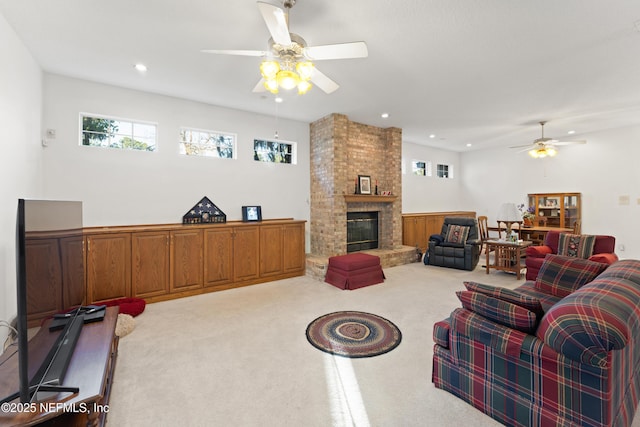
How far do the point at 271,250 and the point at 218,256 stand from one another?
89 cm

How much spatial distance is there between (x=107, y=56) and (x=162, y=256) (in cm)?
247

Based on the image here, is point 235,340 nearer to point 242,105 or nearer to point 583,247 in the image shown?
point 242,105

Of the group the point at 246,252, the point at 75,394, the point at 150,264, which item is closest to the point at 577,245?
the point at 246,252

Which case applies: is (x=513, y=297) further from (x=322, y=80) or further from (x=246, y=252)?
(x=246, y=252)

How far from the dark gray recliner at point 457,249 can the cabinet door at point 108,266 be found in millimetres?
5447

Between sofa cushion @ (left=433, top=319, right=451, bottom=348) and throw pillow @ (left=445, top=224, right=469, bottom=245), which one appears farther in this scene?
throw pillow @ (left=445, top=224, right=469, bottom=245)

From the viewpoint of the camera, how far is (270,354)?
7.86ft

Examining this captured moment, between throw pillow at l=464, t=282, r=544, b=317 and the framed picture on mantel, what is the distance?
4003 mm

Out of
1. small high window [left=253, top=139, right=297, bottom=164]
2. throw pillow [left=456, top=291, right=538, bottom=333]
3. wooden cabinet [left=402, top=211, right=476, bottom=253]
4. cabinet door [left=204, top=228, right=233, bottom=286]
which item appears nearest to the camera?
throw pillow [left=456, top=291, right=538, bottom=333]

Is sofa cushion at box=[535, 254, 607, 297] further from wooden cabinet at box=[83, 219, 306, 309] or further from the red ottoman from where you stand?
wooden cabinet at box=[83, 219, 306, 309]

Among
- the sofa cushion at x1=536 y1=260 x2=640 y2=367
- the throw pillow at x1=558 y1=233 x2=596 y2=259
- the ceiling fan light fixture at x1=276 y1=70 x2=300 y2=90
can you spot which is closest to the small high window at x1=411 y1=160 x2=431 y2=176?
the throw pillow at x1=558 y1=233 x2=596 y2=259

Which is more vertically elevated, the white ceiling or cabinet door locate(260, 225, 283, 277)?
the white ceiling

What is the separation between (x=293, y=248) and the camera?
4883mm

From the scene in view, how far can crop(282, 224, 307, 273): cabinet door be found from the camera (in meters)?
4.79
